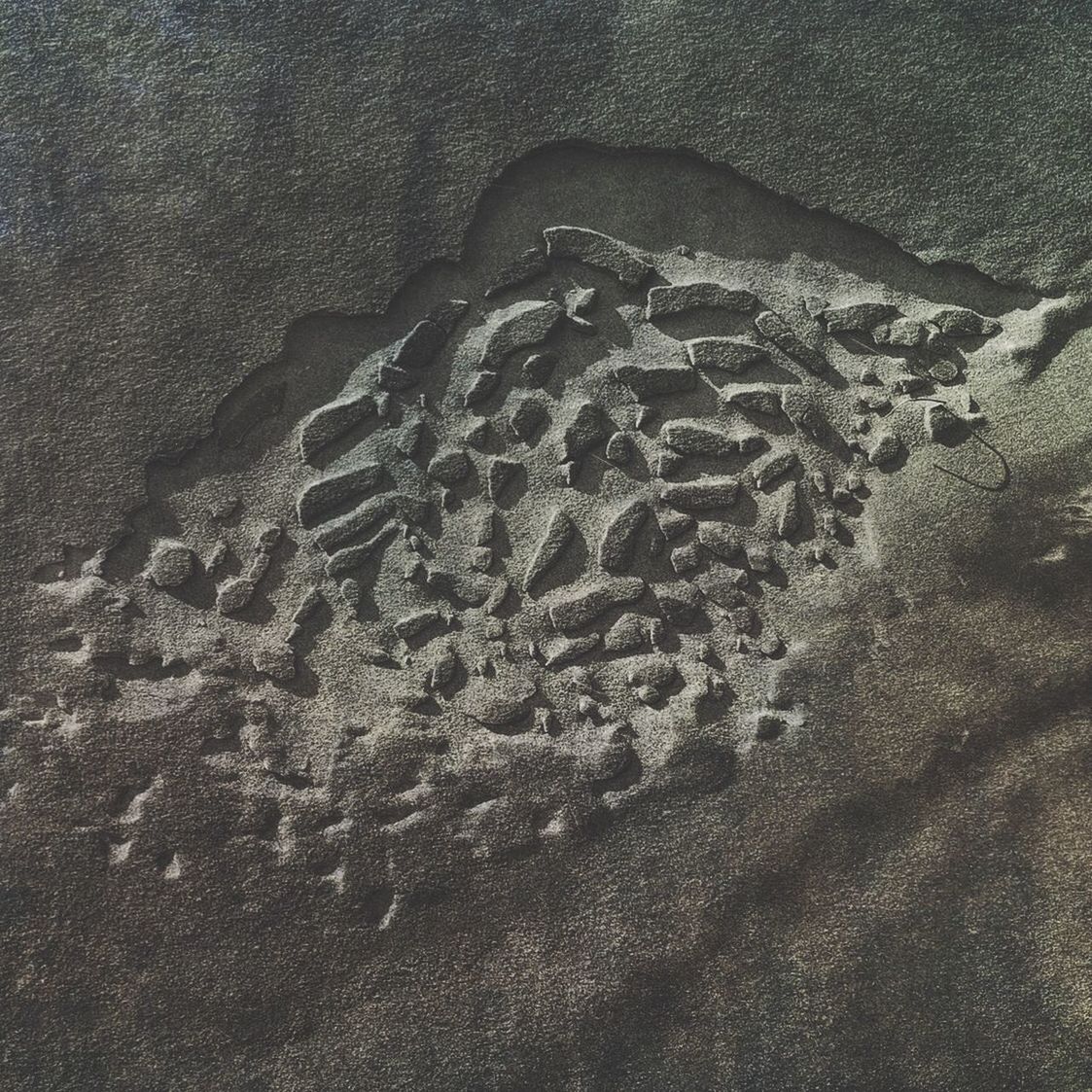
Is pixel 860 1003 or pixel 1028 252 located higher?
pixel 1028 252

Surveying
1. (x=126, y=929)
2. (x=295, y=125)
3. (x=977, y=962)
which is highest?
(x=295, y=125)

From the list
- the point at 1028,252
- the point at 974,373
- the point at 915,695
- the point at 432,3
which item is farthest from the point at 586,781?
the point at 432,3

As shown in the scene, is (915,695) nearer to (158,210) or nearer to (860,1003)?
(860,1003)

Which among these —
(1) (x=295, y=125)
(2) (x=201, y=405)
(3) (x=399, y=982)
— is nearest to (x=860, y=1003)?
(3) (x=399, y=982)

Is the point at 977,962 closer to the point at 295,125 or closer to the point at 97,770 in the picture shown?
the point at 97,770

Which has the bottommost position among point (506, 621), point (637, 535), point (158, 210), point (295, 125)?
point (506, 621)

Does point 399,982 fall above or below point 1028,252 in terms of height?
below
